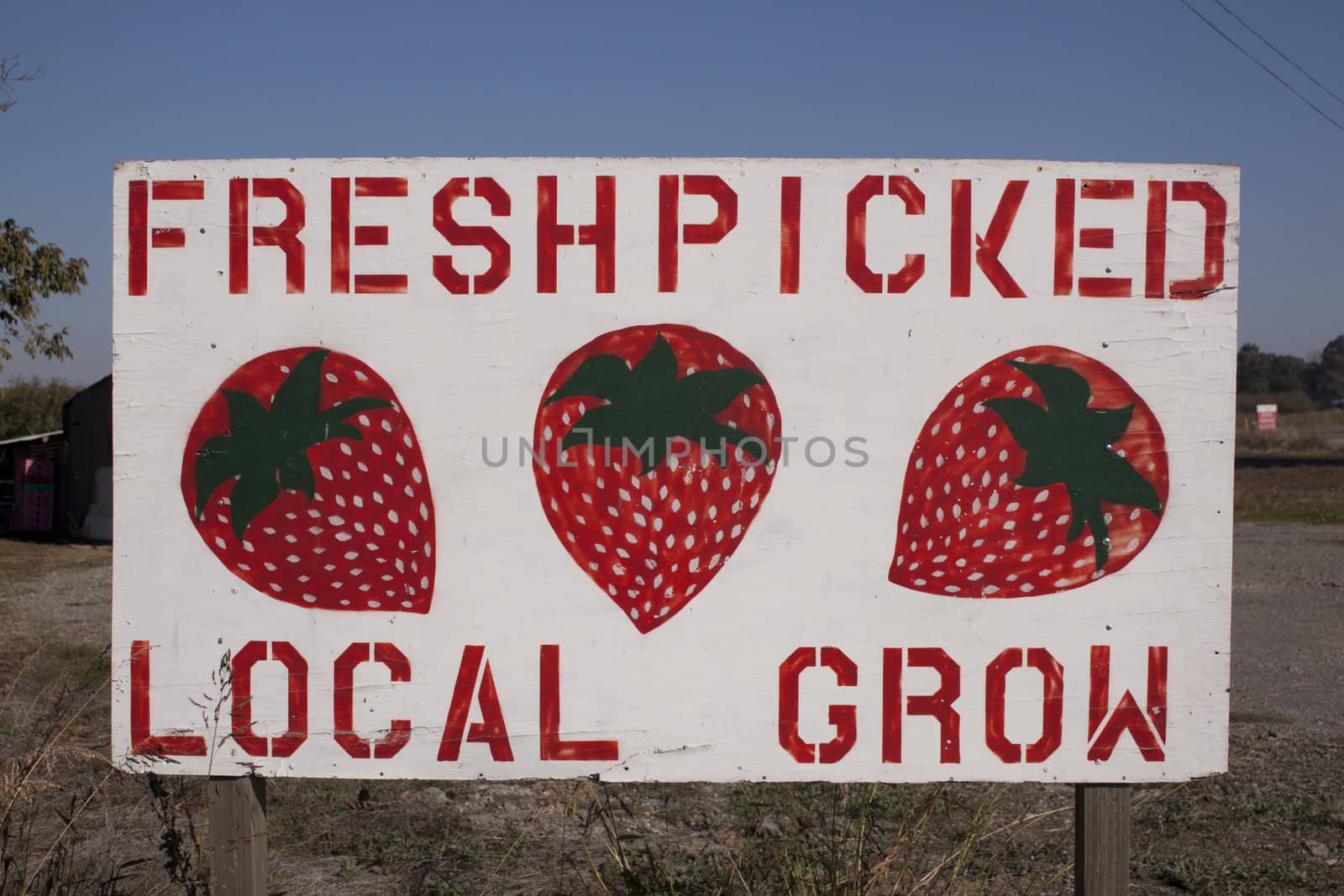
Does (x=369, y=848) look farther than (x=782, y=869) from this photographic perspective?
Yes

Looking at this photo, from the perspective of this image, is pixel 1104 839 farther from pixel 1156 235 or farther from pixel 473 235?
pixel 473 235

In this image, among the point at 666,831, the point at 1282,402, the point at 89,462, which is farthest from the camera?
the point at 1282,402

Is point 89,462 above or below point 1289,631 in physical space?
above

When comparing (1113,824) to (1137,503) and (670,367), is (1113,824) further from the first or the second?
(670,367)

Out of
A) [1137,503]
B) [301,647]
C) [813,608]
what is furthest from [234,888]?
[1137,503]

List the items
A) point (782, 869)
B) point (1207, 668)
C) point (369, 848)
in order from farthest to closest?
1. point (369, 848)
2. point (782, 869)
3. point (1207, 668)

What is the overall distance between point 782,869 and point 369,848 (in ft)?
6.41

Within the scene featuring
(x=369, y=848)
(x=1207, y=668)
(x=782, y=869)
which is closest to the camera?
(x=1207, y=668)

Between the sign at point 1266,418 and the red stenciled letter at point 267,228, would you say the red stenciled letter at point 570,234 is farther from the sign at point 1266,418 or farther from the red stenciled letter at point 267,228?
the sign at point 1266,418

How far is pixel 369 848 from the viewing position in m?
3.88

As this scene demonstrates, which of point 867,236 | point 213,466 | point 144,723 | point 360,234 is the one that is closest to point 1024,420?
point 867,236

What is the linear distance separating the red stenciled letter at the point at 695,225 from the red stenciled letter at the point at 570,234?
0.12 m

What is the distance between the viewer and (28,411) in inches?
1435

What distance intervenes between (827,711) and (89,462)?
23.4 m
